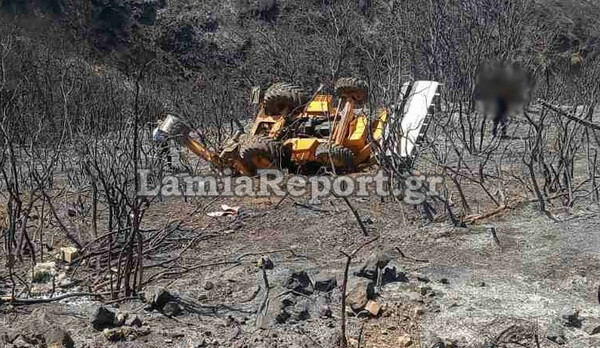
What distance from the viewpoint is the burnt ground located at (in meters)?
4.45

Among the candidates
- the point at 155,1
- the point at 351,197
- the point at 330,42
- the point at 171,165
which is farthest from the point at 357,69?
the point at 351,197

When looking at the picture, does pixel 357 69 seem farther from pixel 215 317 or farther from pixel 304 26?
pixel 215 317

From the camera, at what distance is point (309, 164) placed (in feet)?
29.8

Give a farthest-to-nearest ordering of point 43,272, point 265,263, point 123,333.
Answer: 1. point 43,272
2. point 265,263
3. point 123,333

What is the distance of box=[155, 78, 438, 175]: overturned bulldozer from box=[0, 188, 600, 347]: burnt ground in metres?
1.54

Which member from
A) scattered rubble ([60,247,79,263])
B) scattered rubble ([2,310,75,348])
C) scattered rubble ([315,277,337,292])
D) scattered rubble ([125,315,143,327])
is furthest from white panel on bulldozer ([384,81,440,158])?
scattered rubble ([2,310,75,348])

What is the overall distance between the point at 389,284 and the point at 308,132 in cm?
446

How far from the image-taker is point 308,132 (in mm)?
9391

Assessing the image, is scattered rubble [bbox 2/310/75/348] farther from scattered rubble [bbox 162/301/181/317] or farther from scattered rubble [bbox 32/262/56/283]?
scattered rubble [bbox 32/262/56/283]

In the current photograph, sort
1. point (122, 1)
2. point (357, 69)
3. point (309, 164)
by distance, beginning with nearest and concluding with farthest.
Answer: point (309, 164) < point (357, 69) < point (122, 1)

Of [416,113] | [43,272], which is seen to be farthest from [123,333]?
[416,113]

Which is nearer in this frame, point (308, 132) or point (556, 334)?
point (556, 334)

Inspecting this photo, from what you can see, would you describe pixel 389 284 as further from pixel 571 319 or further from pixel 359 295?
pixel 571 319

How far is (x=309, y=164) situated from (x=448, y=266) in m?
3.73
